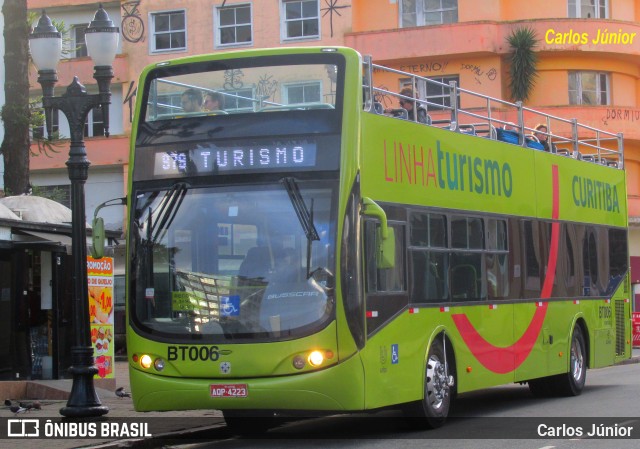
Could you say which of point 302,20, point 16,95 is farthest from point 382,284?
point 302,20

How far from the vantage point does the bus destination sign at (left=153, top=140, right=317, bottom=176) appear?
40.7 feet

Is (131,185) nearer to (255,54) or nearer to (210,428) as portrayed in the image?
(255,54)

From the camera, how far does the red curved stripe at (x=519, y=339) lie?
49.4 ft

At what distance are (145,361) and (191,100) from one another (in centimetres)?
278

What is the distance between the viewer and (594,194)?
2042 centimetres

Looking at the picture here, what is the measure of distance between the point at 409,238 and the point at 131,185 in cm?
315

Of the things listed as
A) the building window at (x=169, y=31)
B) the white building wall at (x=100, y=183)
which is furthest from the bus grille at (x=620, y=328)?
the building window at (x=169, y=31)

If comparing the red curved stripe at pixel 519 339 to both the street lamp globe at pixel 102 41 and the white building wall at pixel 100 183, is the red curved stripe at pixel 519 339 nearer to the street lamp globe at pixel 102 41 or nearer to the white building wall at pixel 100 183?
the street lamp globe at pixel 102 41

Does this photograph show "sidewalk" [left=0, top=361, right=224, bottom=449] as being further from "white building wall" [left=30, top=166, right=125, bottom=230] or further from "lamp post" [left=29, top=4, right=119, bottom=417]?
"white building wall" [left=30, top=166, right=125, bottom=230]

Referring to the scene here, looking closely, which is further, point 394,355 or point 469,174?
point 469,174

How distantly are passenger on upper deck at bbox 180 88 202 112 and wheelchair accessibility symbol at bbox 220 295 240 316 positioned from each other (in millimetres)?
2129

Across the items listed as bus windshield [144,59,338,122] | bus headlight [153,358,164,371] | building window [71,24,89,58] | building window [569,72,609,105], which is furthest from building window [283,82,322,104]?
building window [71,24,89,58]

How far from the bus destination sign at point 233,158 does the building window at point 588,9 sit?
1248 inches

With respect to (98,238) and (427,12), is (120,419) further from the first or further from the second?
(427,12)
